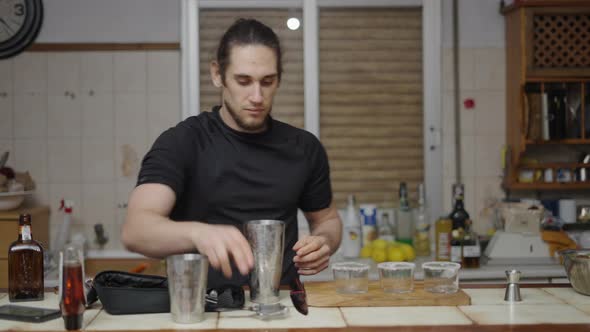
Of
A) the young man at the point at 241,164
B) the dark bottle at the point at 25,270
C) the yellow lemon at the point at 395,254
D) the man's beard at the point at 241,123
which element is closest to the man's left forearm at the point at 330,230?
the young man at the point at 241,164

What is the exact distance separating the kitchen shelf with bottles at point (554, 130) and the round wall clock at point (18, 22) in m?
2.41

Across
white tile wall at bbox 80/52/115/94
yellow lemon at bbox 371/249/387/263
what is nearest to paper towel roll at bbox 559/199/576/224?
yellow lemon at bbox 371/249/387/263

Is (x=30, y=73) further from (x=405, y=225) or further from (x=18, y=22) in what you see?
(x=405, y=225)

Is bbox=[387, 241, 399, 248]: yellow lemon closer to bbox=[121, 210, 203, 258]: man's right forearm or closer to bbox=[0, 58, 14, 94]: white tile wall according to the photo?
bbox=[121, 210, 203, 258]: man's right forearm

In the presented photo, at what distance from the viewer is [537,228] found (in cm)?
331

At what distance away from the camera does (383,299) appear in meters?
1.69

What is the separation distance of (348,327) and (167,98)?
2.47 metres

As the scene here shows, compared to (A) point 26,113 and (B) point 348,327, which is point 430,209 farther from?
(B) point 348,327

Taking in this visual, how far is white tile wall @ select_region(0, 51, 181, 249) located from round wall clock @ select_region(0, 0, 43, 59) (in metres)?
0.11

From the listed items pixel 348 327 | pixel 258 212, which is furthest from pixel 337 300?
pixel 258 212

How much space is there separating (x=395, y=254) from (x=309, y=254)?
163 centimetres

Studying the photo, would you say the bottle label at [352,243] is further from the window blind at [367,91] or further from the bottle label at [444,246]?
the bottle label at [444,246]

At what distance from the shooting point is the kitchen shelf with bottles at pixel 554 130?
3.53m

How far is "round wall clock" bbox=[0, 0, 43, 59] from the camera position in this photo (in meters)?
3.65
